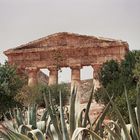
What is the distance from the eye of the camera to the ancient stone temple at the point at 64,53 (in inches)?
1630

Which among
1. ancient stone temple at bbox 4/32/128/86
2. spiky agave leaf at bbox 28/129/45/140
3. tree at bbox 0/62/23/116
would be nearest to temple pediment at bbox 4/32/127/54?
ancient stone temple at bbox 4/32/128/86

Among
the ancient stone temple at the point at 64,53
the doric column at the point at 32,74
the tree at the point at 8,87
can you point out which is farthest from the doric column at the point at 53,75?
the tree at the point at 8,87

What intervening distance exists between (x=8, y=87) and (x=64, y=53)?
43.2ft

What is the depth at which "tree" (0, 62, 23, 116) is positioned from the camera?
28828 millimetres

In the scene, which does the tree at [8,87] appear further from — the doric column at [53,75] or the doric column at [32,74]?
the doric column at [32,74]

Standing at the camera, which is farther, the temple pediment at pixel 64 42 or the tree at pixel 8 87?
the temple pediment at pixel 64 42

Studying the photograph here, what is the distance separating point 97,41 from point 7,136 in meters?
38.0

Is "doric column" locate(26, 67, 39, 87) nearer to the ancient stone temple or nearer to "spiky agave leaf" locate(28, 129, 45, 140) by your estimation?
the ancient stone temple

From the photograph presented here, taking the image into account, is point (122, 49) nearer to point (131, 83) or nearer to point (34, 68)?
point (34, 68)

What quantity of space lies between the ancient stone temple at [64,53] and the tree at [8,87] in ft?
29.0

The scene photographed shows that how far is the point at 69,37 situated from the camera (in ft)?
144

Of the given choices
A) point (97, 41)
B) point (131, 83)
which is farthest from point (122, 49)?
point (131, 83)

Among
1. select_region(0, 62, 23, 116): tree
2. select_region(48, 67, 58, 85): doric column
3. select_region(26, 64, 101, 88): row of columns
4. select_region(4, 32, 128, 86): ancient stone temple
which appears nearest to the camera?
select_region(0, 62, 23, 116): tree

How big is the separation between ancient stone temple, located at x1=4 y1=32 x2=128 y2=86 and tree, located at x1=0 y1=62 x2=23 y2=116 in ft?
29.0
